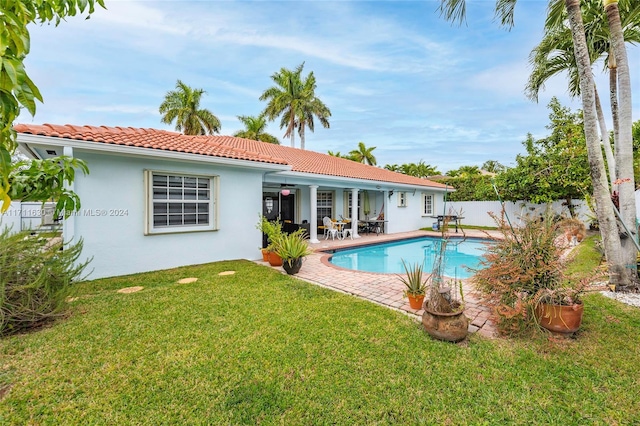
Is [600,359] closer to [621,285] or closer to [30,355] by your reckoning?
[621,285]

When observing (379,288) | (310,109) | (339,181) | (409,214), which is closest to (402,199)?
(409,214)

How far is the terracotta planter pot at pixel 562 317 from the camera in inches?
156

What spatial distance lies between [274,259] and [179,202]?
348cm

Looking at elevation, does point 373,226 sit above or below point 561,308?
above

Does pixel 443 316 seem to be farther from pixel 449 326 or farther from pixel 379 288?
pixel 379 288

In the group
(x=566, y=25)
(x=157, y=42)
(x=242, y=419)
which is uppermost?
(x=157, y=42)

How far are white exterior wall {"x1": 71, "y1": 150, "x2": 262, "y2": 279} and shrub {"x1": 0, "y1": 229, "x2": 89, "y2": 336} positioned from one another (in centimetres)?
273

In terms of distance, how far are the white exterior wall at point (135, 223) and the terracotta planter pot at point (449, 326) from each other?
7377 mm

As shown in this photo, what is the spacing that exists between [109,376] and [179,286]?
360cm

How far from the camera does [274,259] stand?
29.3 feet

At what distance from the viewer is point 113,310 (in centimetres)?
521

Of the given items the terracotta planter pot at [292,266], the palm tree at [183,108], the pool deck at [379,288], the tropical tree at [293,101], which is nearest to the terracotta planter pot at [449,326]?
the pool deck at [379,288]

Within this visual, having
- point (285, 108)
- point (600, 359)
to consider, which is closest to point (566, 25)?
point (600, 359)

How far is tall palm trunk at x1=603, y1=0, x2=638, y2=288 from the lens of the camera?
19.1 feet
